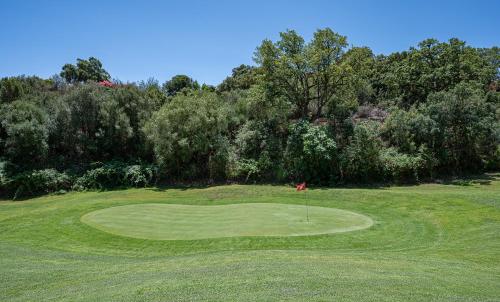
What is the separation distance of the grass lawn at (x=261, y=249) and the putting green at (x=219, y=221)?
0.27 ft

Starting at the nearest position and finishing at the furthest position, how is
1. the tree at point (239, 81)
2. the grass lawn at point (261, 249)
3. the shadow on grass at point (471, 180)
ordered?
1. the grass lawn at point (261, 249)
2. the shadow on grass at point (471, 180)
3. the tree at point (239, 81)

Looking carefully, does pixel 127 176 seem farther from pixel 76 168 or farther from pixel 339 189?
pixel 339 189

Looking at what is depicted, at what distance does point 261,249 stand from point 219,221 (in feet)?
12.7

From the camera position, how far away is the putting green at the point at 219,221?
14836 mm

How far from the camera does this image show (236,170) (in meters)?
30.5

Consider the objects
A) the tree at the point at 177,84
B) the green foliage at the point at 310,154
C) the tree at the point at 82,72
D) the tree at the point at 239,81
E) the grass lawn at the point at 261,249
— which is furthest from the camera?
the tree at the point at 82,72

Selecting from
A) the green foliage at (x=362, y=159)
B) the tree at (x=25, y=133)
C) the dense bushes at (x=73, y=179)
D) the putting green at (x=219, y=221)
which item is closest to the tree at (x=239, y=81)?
the green foliage at (x=362, y=159)

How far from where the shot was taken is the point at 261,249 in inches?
519

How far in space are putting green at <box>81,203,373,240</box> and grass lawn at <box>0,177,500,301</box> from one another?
8 cm

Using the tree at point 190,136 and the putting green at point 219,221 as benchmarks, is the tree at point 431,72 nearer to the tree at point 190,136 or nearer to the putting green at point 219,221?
the tree at point 190,136

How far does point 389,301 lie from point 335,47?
26.4 metres

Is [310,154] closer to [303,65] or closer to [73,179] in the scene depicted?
[303,65]

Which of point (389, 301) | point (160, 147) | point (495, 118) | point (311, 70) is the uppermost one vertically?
A: point (311, 70)

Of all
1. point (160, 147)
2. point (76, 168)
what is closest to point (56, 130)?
point (76, 168)
